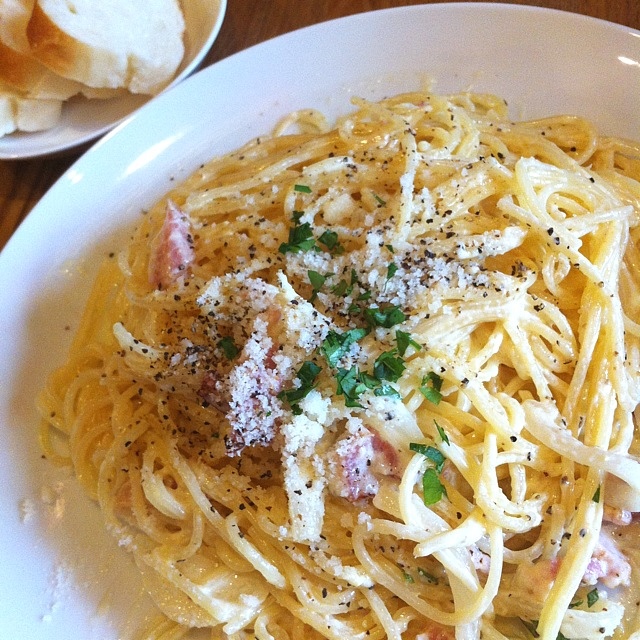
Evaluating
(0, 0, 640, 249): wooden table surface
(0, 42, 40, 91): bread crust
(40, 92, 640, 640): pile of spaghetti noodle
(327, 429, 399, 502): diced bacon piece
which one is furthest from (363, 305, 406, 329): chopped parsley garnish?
(0, 42, 40, 91): bread crust

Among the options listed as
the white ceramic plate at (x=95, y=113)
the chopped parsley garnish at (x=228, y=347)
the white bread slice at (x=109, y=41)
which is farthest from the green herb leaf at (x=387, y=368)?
the white bread slice at (x=109, y=41)

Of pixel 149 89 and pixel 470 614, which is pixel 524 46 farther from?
pixel 470 614

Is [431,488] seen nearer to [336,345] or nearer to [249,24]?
[336,345]

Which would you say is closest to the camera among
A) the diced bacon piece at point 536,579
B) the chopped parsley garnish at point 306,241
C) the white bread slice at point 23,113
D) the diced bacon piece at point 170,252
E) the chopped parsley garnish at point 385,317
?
the diced bacon piece at point 536,579

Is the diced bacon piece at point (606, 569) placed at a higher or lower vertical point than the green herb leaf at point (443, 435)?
lower

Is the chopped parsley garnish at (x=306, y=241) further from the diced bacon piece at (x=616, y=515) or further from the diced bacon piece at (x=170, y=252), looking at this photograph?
the diced bacon piece at (x=616, y=515)

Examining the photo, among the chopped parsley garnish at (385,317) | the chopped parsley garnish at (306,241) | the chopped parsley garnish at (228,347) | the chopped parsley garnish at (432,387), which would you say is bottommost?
the chopped parsley garnish at (228,347)

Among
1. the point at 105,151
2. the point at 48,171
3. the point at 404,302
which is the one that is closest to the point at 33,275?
the point at 105,151
